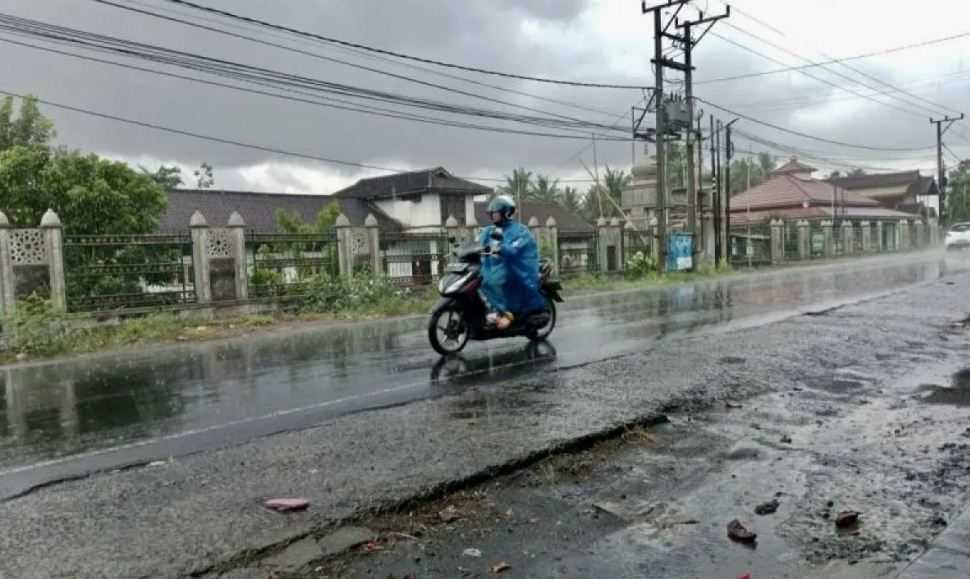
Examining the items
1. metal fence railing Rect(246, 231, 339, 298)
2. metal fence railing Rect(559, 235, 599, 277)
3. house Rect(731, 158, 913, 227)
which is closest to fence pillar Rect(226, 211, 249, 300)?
metal fence railing Rect(246, 231, 339, 298)

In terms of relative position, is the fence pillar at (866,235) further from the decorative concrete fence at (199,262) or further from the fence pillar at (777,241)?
the decorative concrete fence at (199,262)

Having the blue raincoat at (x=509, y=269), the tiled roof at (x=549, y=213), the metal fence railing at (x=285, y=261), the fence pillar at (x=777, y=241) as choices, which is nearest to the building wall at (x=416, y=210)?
the tiled roof at (x=549, y=213)

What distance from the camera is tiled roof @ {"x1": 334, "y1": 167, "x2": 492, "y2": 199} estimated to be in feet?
139

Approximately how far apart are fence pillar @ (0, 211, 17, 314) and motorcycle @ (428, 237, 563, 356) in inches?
340

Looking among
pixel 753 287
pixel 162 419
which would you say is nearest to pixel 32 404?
pixel 162 419

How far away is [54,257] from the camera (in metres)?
13.4

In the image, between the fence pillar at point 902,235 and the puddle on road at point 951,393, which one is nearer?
the puddle on road at point 951,393

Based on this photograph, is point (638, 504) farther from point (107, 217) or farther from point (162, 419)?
point (107, 217)

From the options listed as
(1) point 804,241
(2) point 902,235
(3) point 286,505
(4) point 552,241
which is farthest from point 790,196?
(3) point 286,505

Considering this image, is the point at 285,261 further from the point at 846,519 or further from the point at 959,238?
the point at 959,238

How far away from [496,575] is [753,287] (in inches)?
712

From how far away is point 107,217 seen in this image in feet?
53.8

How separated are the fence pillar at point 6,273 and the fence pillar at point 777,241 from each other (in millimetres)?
32881

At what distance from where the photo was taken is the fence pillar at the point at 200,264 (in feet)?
49.9
